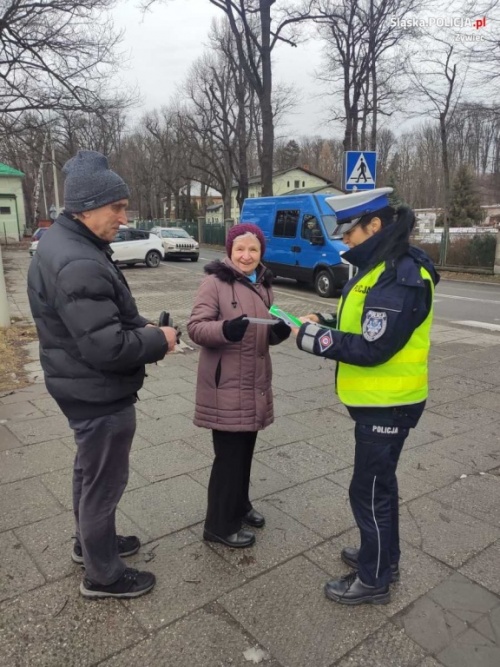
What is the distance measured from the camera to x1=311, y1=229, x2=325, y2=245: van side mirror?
13.0m

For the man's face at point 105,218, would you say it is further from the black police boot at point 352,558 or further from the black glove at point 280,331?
the black police boot at point 352,558

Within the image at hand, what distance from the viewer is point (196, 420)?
8.70 ft

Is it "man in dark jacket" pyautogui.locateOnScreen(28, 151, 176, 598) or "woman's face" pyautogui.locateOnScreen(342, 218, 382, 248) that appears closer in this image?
"man in dark jacket" pyautogui.locateOnScreen(28, 151, 176, 598)

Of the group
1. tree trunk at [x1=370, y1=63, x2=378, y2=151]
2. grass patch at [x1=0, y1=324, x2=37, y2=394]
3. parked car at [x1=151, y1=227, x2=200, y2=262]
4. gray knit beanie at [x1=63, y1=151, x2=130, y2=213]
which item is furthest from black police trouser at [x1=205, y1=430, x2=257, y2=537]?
tree trunk at [x1=370, y1=63, x2=378, y2=151]

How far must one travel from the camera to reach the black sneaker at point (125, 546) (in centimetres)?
259

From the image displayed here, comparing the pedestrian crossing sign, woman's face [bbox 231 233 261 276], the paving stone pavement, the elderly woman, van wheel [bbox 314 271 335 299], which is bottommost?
the paving stone pavement

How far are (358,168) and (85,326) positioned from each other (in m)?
7.22

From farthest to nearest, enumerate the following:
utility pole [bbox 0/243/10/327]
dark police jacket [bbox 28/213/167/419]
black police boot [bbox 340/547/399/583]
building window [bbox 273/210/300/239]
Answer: building window [bbox 273/210/300/239] < utility pole [bbox 0/243/10/327] < black police boot [bbox 340/547/399/583] < dark police jacket [bbox 28/213/167/419]

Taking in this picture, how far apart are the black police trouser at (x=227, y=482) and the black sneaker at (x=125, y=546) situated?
0.38 metres

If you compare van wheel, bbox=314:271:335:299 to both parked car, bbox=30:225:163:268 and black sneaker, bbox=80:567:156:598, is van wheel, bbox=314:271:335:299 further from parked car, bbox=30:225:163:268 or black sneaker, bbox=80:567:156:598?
black sneaker, bbox=80:567:156:598

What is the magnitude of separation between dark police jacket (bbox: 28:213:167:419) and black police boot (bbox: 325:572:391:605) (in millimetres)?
1291

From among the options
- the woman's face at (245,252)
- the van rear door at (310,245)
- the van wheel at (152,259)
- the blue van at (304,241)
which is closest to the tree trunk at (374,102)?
the van wheel at (152,259)

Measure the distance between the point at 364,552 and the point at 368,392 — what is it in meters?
0.77

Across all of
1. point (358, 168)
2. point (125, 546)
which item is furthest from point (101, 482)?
point (358, 168)
